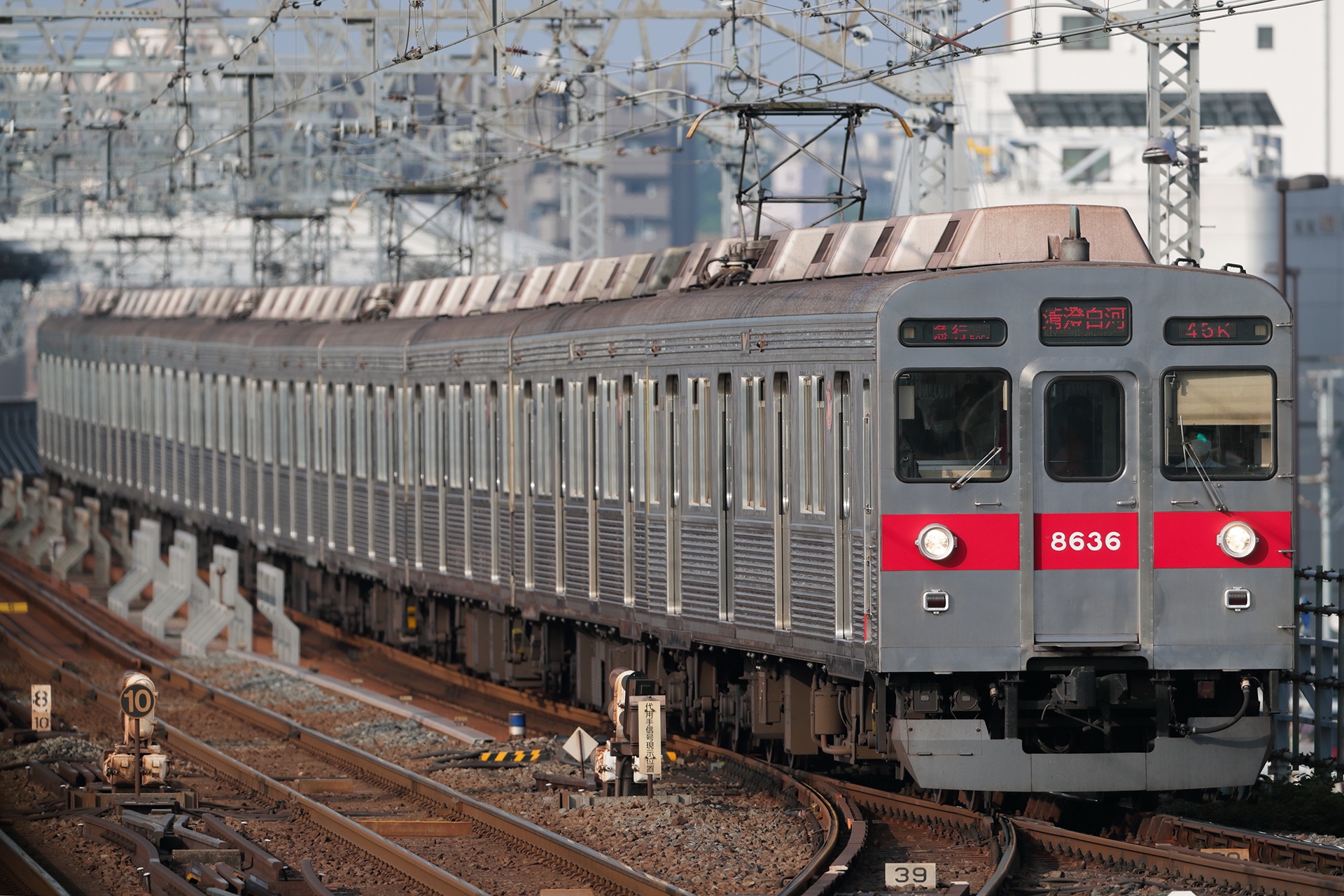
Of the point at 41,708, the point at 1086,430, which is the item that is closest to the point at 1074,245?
the point at 1086,430

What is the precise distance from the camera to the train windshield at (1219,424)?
10984 mm

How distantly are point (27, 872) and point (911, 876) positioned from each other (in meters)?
4.39

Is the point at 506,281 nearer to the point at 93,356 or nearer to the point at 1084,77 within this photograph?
the point at 93,356

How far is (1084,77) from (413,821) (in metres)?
64.9

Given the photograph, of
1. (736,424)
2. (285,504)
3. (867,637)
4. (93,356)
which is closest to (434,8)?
(285,504)

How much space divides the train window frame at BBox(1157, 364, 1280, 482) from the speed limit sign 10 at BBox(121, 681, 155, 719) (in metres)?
6.59

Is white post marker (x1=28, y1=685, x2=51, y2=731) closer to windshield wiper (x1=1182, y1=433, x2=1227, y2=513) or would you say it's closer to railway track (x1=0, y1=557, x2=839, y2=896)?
railway track (x1=0, y1=557, x2=839, y2=896)

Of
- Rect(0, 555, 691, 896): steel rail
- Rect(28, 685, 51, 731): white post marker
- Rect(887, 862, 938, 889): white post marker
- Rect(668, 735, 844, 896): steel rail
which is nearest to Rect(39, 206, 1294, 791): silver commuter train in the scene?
Rect(668, 735, 844, 896): steel rail

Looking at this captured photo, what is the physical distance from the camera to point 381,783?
46.7 feet

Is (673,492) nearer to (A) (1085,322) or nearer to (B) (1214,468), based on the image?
(A) (1085,322)

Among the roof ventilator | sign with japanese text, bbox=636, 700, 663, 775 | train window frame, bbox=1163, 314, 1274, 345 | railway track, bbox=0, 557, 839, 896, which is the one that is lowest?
railway track, bbox=0, 557, 839, 896

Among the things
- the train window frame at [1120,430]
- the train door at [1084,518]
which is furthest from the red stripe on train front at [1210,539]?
the train window frame at [1120,430]

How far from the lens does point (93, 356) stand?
39.1m

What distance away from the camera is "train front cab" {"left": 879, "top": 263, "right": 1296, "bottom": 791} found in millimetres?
10875
